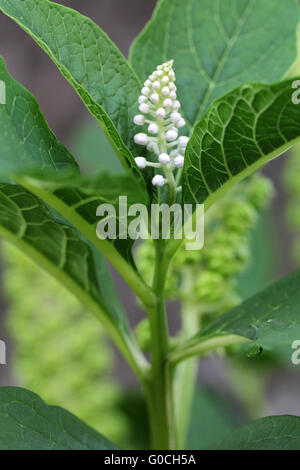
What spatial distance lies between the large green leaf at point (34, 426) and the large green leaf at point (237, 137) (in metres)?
0.32

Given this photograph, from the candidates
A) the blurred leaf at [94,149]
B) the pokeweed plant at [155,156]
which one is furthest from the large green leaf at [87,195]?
the blurred leaf at [94,149]

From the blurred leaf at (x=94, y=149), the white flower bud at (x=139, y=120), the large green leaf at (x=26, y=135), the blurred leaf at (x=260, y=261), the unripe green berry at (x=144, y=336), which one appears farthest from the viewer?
the blurred leaf at (x=94, y=149)

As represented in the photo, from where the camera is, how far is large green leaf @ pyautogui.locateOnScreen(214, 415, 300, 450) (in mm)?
702

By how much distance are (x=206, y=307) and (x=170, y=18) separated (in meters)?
0.51

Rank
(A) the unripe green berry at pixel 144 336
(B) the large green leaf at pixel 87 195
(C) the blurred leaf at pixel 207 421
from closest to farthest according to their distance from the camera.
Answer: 1. (B) the large green leaf at pixel 87 195
2. (A) the unripe green berry at pixel 144 336
3. (C) the blurred leaf at pixel 207 421

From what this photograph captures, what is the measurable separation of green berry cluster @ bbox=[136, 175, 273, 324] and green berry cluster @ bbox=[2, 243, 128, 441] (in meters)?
0.40

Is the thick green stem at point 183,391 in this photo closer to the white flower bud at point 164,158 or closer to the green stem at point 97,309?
the green stem at point 97,309

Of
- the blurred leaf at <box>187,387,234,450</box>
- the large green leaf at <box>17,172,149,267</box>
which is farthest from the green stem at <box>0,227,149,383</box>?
the blurred leaf at <box>187,387,234,450</box>

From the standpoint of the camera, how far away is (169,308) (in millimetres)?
3377

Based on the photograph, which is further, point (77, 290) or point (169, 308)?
point (169, 308)

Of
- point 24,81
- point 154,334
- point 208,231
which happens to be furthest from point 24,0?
point 24,81

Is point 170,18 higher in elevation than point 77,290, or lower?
higher

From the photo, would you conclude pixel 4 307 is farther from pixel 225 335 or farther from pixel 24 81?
pixel 225 335

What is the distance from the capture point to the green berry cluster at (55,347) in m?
1.43
